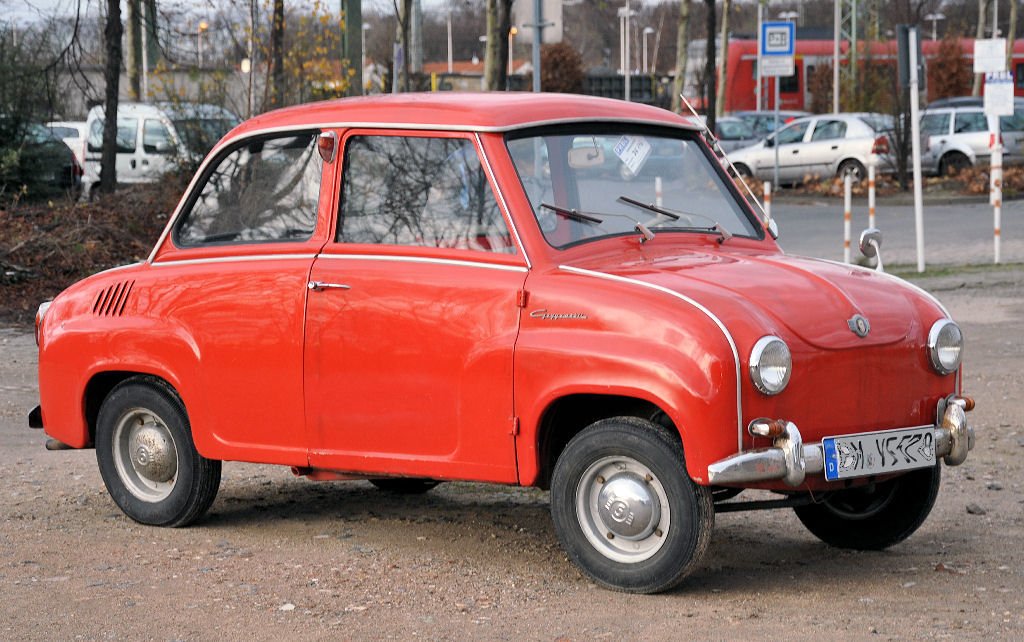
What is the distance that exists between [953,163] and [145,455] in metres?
30.4

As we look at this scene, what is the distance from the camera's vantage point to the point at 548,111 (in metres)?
6.38

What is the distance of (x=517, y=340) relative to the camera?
19.2 feet

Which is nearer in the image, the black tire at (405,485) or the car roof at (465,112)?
the car roof at (465,112)

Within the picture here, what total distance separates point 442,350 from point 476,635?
48.2 inches

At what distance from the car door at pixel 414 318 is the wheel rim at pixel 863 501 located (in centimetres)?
151

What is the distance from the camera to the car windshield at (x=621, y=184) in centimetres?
621

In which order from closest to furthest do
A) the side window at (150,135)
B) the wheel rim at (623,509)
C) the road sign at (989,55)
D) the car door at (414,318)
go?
the wheel rim at (623,509) < the car door at (414,318) < the road sign at (989,55) < the side window at (150,135)

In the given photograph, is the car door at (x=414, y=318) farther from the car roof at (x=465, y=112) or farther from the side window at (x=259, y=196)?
the side window at (x=259, y=196)

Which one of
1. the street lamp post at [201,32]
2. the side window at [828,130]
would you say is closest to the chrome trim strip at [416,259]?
the street lamp post at [201,32]

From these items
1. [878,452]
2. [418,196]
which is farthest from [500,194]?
Result: [878,452]

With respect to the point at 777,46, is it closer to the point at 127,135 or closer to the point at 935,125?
the point at 935,125

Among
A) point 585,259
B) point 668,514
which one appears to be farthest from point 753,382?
point 585,259

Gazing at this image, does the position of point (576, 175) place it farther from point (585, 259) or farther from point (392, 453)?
point (392, 453)

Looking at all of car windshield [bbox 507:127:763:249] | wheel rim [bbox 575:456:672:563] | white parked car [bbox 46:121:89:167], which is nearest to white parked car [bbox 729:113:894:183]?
white parked car [bbox 46:121:89:167]
